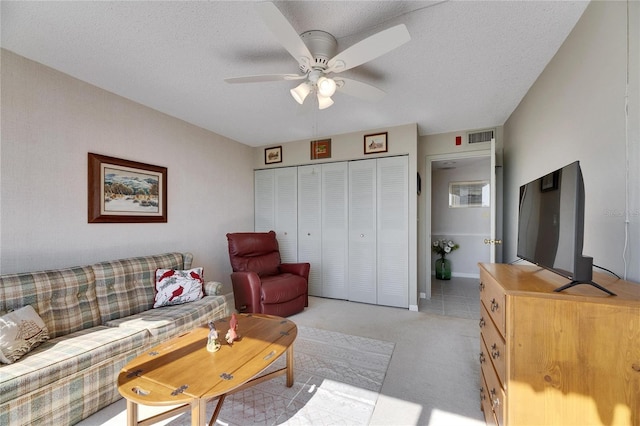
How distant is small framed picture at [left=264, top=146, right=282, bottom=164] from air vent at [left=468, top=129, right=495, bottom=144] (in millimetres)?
2833

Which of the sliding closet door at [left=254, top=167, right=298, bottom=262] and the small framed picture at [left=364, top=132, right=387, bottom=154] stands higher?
the small framed picture at [left=364, top=132, right=387, bottom=154]

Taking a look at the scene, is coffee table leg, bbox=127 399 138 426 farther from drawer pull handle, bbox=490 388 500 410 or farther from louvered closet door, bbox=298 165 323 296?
louvered closet door, bbox=298 165 323 296

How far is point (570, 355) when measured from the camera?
97 cm

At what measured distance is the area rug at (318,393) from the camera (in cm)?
159

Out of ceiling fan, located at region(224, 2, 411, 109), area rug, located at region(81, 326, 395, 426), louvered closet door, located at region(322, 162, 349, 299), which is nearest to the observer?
ceiling fan, located at region(224, 2, 411, 109)

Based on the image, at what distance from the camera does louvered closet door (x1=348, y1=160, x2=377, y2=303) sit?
3.67 metres

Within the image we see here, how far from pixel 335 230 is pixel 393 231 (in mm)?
854

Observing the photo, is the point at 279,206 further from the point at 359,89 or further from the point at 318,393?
the point at 318,393

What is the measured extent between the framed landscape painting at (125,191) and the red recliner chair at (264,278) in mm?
953

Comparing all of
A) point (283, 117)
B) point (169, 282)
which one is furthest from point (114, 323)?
point (283, 117)

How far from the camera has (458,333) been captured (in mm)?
2727

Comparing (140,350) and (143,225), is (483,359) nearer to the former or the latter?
(140,350)

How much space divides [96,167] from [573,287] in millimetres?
3513

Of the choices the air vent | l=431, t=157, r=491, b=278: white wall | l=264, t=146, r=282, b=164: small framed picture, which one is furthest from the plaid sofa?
l=431, t=157, r=491, b=278: white wall
